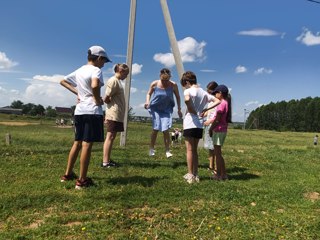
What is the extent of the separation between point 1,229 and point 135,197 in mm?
1750

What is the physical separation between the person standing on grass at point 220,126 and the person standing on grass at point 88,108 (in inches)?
81.4

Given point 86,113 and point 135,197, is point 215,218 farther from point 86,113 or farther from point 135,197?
point 86,113

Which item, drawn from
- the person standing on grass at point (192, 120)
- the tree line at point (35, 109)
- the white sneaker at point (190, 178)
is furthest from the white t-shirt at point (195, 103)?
the tree line at point (35, 109)

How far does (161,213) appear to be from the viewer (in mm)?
4645

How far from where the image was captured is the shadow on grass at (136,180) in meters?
5.97

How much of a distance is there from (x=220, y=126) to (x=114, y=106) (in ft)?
6.78

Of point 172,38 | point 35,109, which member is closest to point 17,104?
point 35,109

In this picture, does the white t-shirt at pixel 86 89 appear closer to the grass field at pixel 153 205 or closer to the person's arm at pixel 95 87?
the person's arm at pixel 95 87

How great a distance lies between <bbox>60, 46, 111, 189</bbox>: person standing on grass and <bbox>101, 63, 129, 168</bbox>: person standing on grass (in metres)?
1.51

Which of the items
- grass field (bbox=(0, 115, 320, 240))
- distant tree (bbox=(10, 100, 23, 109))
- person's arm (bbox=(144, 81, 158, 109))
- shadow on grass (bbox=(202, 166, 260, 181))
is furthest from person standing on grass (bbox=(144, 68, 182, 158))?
distant tree (bbox=(10, 100, 23, 109))

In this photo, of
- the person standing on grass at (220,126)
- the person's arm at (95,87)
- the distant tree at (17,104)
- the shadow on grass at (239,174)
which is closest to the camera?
the person's arm at (95,87)

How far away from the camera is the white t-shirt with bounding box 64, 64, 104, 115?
18.2ft

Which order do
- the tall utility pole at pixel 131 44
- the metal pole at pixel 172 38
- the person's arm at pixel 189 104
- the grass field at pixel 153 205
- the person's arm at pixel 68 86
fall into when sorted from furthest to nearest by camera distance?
the metal pole at pixel 172 38, the tall utility pole at pixel 131 44, the person's arm at pixel 189 104, the person's arm at pixel 68 86, the grass field at pixel 153 205

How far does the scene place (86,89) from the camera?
561cm
